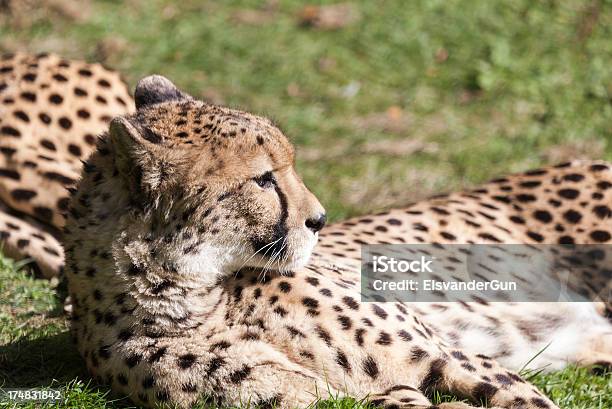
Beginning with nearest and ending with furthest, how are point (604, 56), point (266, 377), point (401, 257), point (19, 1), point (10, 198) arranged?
point (266, 377) < point (401, 257) < point (10, 198) < point (604, 56) < point (19, 1)

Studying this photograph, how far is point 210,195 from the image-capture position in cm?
349

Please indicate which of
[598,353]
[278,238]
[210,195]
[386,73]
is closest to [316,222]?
[278,238]

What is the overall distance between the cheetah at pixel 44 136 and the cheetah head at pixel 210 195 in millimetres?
1784

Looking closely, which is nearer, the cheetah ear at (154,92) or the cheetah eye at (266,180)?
the cheetah eye at (266,180)

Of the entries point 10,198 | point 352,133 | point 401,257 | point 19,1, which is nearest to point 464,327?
point 401,257

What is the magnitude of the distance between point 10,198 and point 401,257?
6.88 feet

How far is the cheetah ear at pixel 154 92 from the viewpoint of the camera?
4004 millimetres

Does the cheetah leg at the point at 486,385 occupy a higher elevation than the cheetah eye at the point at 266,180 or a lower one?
lower

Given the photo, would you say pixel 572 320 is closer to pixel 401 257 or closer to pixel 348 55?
pixel 401 257

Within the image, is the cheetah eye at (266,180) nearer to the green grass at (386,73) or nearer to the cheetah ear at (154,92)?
the cheetah ear at (154,92)

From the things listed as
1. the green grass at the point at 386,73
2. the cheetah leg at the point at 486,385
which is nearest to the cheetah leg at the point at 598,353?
the cheetah leg at the point at 486,385

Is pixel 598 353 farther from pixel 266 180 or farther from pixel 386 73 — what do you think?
pixel 386 73

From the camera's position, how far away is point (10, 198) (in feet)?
17.6

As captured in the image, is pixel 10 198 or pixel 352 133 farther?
pixel 352 133
